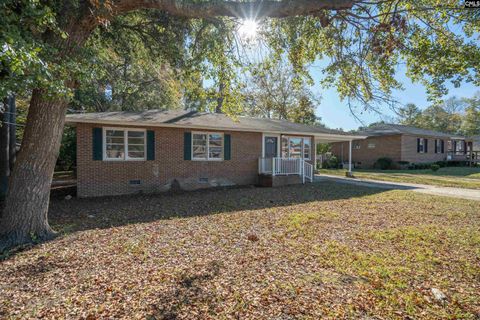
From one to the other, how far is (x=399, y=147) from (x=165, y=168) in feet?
68.7

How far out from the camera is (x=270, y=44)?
285 inches

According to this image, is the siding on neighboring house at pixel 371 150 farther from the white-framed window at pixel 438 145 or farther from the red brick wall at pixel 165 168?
the red brick wall at pixel 165 168

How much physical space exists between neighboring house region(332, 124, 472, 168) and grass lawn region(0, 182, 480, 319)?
18006 millimetres

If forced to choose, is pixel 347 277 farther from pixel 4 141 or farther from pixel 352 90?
pixel 4 141

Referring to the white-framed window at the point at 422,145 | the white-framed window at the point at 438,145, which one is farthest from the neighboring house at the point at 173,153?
the white-framed window at the point at 438,145

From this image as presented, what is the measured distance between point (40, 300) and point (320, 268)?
3372 mm

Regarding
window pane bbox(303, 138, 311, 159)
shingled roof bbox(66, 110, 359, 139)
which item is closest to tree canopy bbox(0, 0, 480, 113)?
shingled roof bbox(66, 110, 359, 139)

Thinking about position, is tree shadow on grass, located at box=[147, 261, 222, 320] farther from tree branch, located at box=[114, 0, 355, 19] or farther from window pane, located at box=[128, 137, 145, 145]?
window pane, located at box=[128, 137, 145, 145]

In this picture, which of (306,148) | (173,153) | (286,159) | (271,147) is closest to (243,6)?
(173,153)

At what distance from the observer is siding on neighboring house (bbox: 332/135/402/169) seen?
22.8 m

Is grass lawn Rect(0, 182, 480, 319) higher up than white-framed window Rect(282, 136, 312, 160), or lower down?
lower down

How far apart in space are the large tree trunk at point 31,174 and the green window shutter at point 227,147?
24.0 ft

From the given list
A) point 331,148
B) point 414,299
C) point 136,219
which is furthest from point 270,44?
point 331,148

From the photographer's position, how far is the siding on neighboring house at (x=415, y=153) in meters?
22.7
